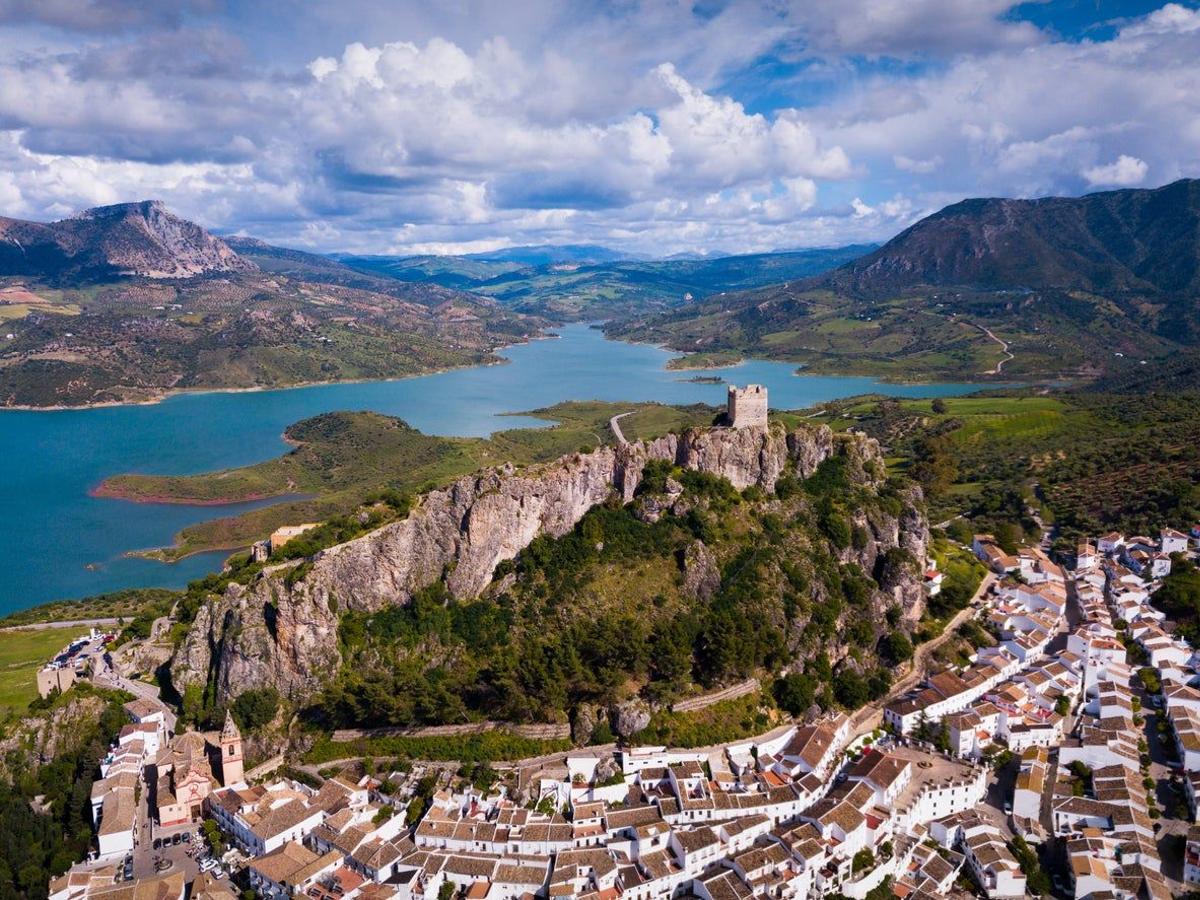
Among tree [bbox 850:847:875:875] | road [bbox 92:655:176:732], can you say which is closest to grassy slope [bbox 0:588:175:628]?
road [bbox 92:655:176:732]

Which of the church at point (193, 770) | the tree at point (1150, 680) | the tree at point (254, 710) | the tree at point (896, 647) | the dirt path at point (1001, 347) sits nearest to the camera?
the church at point (193, 770)

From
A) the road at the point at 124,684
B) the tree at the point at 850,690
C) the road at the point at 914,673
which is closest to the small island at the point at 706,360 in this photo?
the road at the point at 914,673

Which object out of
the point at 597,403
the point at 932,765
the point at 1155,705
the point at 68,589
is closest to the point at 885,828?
the point at 932,765

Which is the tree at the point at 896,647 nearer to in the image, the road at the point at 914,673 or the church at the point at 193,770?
the road at the point at 914,673

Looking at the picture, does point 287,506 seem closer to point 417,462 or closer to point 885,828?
point 417,462

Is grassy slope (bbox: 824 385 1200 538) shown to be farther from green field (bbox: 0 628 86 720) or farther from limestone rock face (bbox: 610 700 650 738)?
→ green field (bbox: 0 628 86 720)

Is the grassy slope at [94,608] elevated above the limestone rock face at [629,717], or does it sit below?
below


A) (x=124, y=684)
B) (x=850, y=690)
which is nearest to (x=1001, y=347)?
(x=850, y=690)
